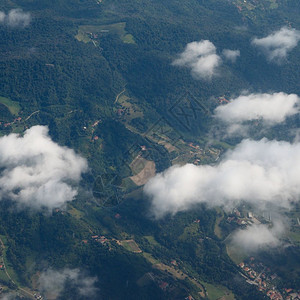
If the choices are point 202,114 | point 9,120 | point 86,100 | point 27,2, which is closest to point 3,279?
point 9,120

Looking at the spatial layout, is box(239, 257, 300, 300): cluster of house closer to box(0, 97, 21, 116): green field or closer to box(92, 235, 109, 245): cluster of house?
box(92, 235, 109, 245): cluster of house

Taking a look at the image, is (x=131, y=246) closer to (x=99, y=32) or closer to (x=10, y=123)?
(x=10, y=123)

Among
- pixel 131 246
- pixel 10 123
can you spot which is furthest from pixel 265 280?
pixel 10 123

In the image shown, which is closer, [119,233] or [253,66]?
[119,233]

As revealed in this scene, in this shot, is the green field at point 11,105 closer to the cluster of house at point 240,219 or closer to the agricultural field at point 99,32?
the agricultural field at point 99,32

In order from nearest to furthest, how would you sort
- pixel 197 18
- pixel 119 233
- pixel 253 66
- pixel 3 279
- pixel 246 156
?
1. pixel 3 279
2. pixel 119 233
3. pixel 246 156
4. pixel 253 66
5. pixel 197 18

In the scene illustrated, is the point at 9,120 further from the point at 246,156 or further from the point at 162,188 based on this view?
the point at 246,156

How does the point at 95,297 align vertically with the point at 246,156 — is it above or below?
below

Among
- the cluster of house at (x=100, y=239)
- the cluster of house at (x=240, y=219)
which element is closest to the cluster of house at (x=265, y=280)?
the cluster of house at (x=240, y=219)

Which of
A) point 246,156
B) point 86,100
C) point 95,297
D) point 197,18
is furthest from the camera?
point 197,18
